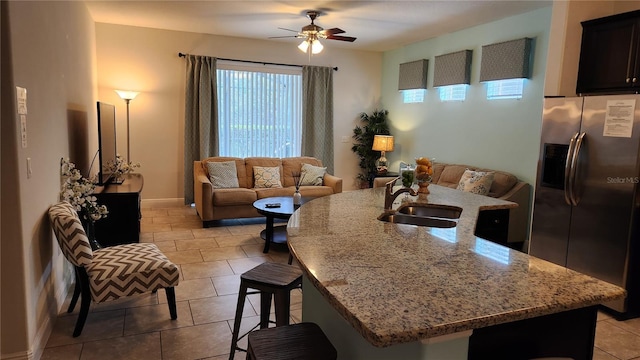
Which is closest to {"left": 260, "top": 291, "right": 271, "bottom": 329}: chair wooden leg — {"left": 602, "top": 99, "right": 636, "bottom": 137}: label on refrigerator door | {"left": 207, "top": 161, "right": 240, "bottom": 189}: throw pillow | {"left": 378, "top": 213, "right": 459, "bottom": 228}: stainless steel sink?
{"left": 378, "top": 213, "right": 459, "bottom": 228}: stainless steel sink

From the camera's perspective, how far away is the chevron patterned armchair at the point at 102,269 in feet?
8.71

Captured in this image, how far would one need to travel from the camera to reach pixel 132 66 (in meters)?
6.25

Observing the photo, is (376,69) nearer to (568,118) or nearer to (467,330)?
(568,118)

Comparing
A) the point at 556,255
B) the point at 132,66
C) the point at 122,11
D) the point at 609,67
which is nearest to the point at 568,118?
the point at 609,67

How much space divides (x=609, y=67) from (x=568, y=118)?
25.8 inches

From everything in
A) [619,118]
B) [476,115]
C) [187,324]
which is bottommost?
[187,324]

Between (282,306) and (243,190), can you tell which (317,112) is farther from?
(282,306)

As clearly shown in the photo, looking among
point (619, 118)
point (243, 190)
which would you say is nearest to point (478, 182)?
point (619, 118)

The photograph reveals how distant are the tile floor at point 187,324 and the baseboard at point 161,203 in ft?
8.15

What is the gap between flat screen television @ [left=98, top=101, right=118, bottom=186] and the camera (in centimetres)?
443

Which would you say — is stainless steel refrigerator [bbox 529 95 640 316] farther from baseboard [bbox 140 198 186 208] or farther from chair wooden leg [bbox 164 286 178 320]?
baseboard [bbox 140 198 186 208]

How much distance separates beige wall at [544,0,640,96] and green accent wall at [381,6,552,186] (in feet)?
2.53

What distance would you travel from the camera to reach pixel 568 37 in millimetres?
3777

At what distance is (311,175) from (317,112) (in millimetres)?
1507
